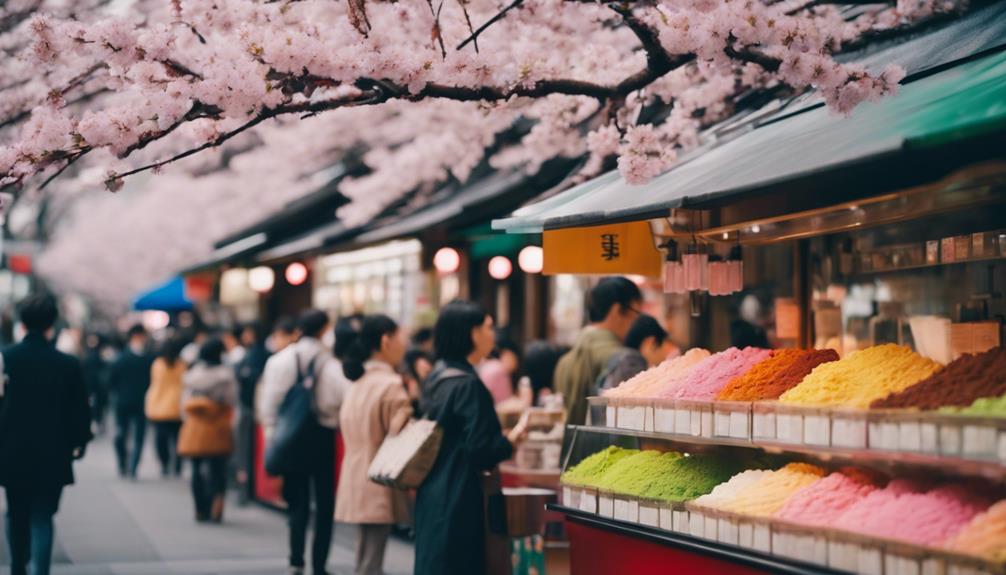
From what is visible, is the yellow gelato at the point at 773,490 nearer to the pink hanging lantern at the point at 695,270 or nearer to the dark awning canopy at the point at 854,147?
the dark awning canopy at the point at 854,147

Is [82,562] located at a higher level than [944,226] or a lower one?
lower

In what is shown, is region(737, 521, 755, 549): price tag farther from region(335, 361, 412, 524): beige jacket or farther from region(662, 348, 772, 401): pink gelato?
region(335, 361, 412, 524): beige jacket

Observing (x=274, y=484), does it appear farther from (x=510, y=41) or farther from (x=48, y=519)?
(x=510, y=41)

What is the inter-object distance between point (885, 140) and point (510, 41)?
16.4ft

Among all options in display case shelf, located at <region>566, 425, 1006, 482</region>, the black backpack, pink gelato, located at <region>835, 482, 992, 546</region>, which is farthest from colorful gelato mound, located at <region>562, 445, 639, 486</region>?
the black backpack

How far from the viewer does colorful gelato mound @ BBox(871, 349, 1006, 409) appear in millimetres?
5309

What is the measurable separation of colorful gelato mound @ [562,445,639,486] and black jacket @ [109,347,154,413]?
1455cm

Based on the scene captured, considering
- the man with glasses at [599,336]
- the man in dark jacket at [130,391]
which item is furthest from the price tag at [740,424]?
the man in dark jacket at [130,391]

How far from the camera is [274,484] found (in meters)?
16.6

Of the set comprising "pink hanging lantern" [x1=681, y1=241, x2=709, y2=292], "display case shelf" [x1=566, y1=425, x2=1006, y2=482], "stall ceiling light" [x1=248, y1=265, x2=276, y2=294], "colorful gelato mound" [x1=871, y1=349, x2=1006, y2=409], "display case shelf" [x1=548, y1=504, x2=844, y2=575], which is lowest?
"display case shelf" [x1=548, y1=504, x2=844, y2=575]

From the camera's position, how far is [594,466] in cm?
792

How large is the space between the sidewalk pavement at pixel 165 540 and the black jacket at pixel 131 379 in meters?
2.03

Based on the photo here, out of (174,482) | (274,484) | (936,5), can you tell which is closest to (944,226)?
(936,5)

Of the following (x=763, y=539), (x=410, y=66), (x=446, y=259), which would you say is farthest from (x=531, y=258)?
(x=763, y=539)
